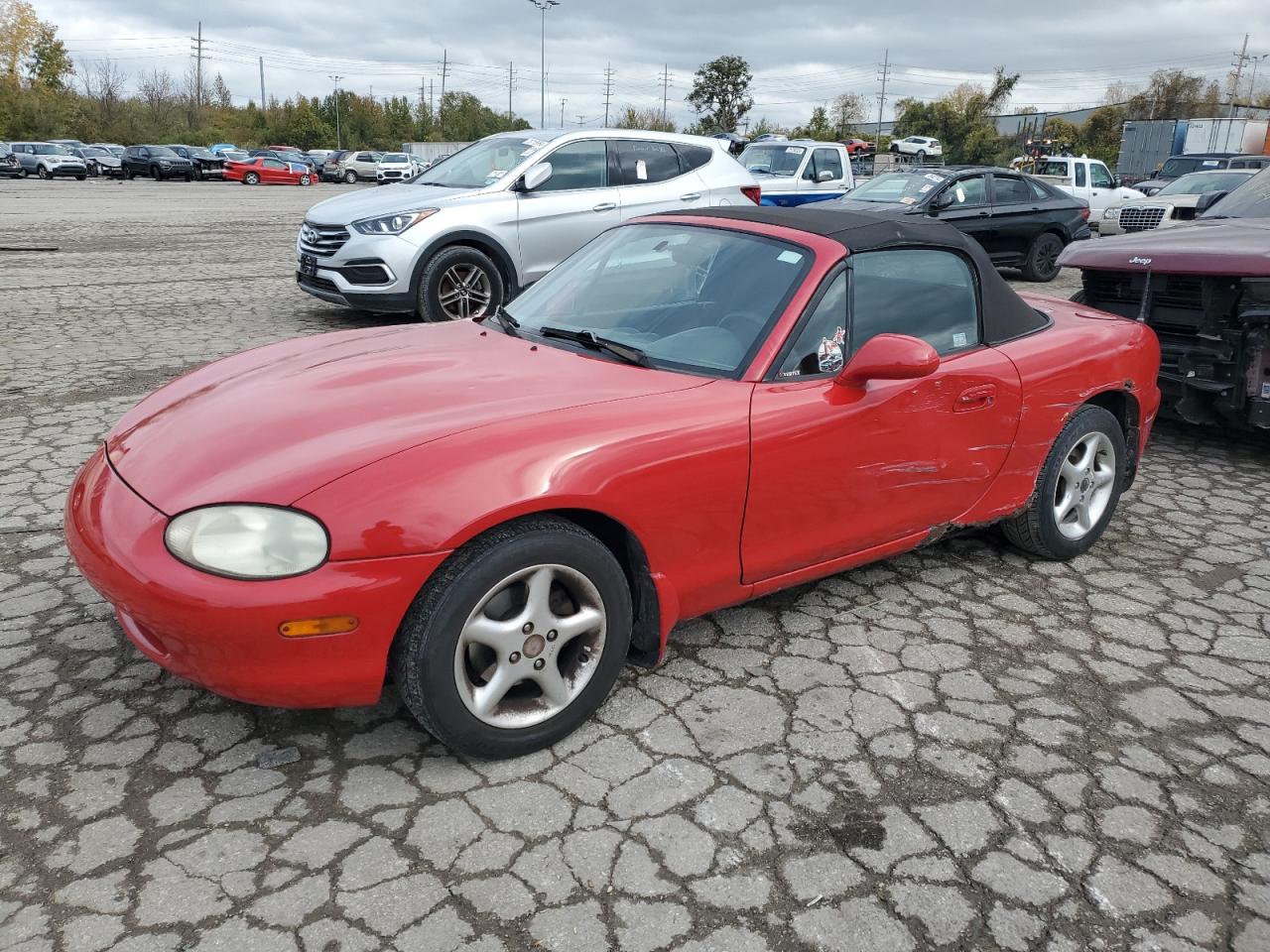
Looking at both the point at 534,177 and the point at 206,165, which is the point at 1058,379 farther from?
the point at 206,165

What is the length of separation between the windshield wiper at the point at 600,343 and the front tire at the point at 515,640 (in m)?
0.72

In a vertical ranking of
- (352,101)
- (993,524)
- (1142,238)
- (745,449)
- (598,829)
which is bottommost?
(598,829)

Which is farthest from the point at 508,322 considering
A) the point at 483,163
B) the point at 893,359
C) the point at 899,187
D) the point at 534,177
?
the point at 899,187

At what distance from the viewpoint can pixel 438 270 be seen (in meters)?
8.27

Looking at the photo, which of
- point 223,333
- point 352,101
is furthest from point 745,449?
point 352,101

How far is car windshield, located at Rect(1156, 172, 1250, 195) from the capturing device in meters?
18.1

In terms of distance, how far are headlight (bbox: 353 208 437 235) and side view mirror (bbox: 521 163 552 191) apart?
88cm

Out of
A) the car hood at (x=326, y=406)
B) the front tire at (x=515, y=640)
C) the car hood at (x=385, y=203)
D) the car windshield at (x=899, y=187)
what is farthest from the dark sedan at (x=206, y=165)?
the front tire at (x=515, y=640)

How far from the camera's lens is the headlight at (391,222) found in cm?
818

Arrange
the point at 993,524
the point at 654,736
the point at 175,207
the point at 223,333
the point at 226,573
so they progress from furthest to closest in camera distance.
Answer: the point at 175,207
the point at 223,333
the point at 993,524
the point at 654,736
the point at 226,573

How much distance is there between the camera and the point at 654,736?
9.33 ft

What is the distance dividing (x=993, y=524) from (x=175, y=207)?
24.5 metres

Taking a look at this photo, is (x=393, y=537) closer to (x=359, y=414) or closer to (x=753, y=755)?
(x=359, y=414)

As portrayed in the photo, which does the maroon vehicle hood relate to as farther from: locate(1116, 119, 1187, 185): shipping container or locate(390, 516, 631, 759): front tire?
locate(1116, 119, 1187, 185): shipping container
